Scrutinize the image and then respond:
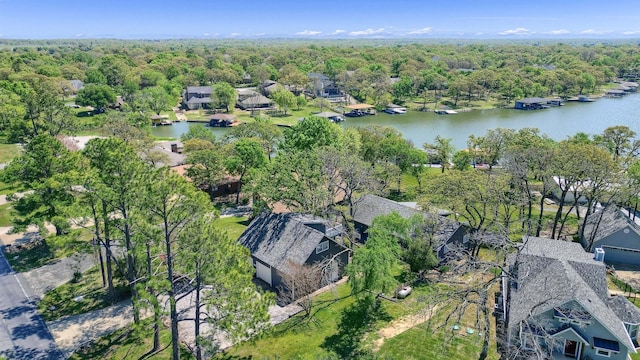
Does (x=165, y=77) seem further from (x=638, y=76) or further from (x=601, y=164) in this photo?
(x=638, y=76)

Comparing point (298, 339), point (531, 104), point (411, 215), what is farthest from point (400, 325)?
point (531, 104)

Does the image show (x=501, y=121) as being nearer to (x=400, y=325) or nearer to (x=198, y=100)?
(x=198, y=100)

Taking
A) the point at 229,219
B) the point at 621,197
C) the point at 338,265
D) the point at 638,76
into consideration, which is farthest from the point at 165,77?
the point at 638,76

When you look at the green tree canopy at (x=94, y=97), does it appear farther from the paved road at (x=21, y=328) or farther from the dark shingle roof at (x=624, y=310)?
the dark shingle roof at (x=624, y=310)

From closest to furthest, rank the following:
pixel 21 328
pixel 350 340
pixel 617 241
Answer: pixel 350 340 → pixel 21 328 → pixel 617 241

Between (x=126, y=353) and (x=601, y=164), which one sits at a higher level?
(x=601, y=164)

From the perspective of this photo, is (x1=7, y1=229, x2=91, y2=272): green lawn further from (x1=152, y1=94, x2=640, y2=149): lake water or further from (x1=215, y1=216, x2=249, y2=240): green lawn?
(x1=152, y1=94, x2=640, y2=149): lake water
